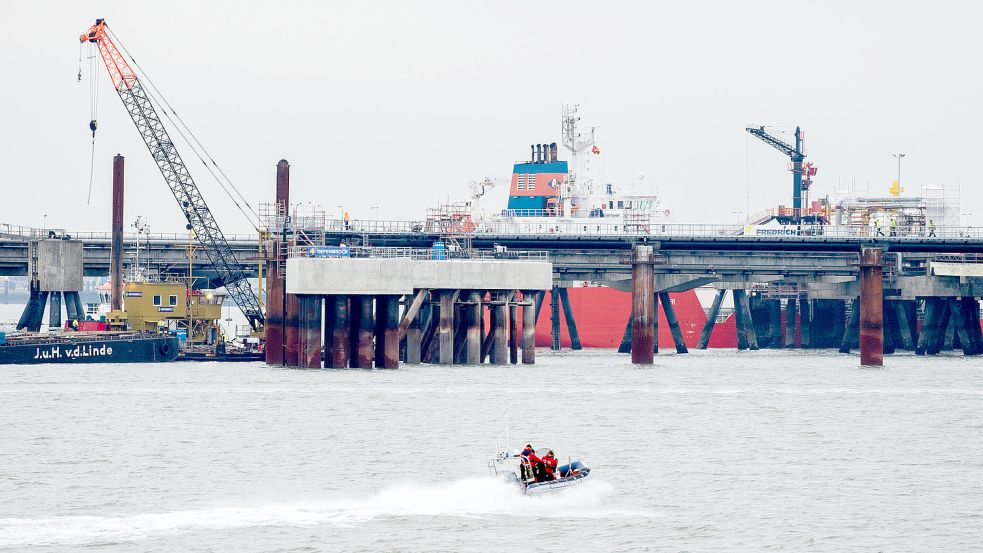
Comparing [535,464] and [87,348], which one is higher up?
[87,348]

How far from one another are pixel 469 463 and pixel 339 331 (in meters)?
34.0

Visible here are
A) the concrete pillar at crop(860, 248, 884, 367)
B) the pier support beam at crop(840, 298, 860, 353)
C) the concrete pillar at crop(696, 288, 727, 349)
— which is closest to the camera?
the concrete pillar at crop(860, 248, 884, 367)

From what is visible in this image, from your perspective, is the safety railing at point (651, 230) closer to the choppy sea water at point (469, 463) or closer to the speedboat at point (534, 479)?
the choppy sea water at point (469, 463)

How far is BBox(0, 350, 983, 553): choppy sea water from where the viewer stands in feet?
137

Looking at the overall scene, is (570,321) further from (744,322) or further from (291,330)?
(291,330)

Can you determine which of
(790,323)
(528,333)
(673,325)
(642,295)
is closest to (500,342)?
(528,333)

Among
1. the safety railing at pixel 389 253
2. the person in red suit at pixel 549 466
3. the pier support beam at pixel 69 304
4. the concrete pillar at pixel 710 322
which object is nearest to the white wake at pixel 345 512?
the person in red suit at pixel 549 466

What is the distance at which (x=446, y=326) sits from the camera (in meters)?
92.3

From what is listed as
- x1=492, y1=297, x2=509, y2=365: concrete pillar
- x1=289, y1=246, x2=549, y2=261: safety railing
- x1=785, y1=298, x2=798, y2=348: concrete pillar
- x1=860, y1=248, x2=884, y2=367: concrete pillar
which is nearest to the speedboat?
x1=289, y1=246, x2=549, y2=261: safety railing

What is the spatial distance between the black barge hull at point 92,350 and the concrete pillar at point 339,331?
21627 millimetres

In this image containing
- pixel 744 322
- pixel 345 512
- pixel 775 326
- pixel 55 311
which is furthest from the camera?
pixel 775 326

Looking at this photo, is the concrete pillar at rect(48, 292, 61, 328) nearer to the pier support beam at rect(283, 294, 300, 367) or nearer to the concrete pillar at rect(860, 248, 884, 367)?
the pier support beam at rect(283, 294, 300, 367)

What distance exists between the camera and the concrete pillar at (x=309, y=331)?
276 ft

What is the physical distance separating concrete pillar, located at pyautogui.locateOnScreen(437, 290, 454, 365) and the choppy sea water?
3957 mm
